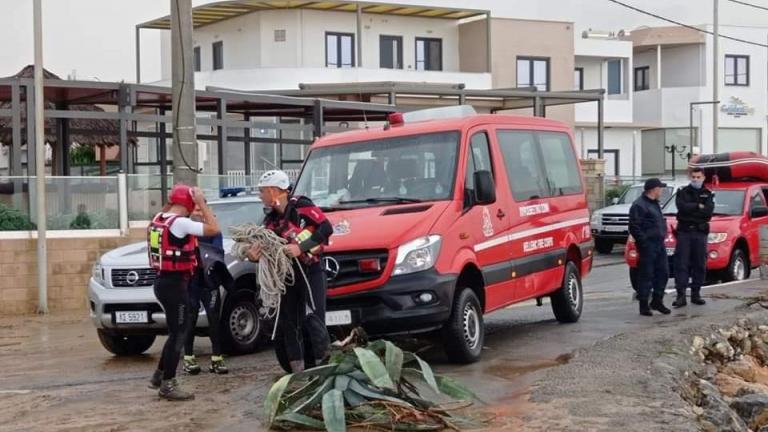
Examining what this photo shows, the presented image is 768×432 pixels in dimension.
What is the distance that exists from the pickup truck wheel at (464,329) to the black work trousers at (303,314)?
1463mm

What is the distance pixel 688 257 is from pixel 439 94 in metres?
17.1

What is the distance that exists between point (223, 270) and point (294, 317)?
200 centimetres

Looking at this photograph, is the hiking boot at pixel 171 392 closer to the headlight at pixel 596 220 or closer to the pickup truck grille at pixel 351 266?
the pickup truck grille at pixel 351 266

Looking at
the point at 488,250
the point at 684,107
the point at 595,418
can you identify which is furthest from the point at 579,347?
the point at 684,107

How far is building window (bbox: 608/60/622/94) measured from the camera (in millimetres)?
48375

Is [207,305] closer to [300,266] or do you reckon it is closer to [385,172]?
[300,266]

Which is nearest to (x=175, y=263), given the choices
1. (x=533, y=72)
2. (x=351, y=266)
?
(x=351, y=266)

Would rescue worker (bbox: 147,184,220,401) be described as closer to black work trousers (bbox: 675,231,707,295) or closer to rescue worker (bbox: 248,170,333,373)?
rescue worker (bbox: 248,170,333,373)

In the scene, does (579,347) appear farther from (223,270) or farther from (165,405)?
(165,405)

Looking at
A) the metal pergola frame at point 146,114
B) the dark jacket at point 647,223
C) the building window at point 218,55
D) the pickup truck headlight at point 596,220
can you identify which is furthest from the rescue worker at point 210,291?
the building window at point 218,55

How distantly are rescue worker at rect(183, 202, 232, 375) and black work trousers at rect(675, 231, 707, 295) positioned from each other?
6.30m

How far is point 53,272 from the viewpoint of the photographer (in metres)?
16.7

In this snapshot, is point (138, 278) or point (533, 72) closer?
point (138, 278)

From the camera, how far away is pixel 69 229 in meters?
17.1
